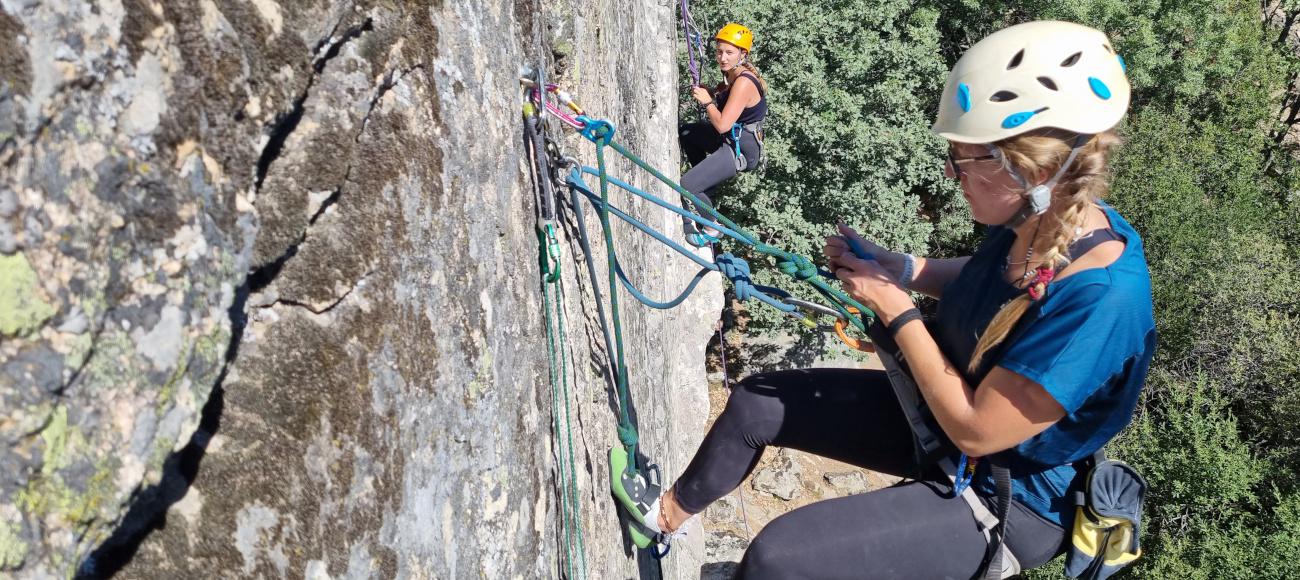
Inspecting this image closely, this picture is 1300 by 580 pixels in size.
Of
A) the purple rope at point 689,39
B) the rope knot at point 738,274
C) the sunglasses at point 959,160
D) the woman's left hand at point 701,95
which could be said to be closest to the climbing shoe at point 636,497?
the rope knot at point 738,274

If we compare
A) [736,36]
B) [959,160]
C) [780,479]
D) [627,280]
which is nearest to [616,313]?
[627,280]

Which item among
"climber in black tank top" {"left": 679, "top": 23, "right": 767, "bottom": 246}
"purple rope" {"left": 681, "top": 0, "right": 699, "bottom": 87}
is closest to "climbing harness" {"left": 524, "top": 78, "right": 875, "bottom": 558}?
"climber in black tank top" {"left": 679, "top": 23, "right": 767, "bottom": 246}

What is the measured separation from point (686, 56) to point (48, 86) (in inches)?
417

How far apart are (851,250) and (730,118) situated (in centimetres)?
553

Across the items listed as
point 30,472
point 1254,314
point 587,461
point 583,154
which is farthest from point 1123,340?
point 1254,314

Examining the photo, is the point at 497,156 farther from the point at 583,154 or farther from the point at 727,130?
the point at 727,130

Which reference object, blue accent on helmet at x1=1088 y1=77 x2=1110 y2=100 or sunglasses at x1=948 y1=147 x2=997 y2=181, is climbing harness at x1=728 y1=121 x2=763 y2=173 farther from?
blue accent on helmet at x1=1088 y1=77 x2=1110 y2=100

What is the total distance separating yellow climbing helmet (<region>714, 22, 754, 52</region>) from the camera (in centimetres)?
840

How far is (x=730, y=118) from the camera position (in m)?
8.49

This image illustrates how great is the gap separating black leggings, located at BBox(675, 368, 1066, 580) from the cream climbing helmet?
0.97 meters

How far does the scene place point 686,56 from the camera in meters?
Answer: 11.3

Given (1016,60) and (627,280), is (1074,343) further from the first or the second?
(627,280)

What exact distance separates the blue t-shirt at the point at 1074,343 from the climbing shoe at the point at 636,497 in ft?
3.79

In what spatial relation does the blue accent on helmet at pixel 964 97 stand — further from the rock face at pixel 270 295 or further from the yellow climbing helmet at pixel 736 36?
the yellow climbing helmet at pixel 736 36
